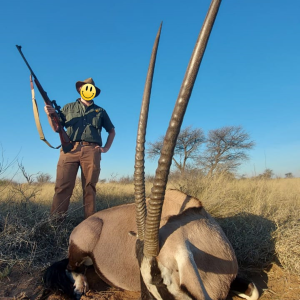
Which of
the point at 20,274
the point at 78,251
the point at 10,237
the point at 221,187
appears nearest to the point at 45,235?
the point at 10,237

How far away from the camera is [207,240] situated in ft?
8.18

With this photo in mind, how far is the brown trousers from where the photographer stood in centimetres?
448

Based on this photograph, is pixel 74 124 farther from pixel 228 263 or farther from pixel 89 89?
A: pixel 228 263

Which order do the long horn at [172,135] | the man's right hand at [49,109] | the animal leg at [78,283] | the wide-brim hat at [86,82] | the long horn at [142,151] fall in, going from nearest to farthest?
the long horn at [172,135] → the long horn at [142,151] → the animal leg at [78,283] → the man's right hand at [49,109] → the wide-brim hat at [86,82]

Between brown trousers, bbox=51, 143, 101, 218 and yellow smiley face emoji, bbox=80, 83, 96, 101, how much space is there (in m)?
0.86

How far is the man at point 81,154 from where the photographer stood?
4484 mm

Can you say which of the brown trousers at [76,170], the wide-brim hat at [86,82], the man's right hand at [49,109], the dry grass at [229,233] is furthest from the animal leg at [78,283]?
the wide-brim hat at [86,82]

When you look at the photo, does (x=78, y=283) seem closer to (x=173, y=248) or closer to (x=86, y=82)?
(x=173, y=248)

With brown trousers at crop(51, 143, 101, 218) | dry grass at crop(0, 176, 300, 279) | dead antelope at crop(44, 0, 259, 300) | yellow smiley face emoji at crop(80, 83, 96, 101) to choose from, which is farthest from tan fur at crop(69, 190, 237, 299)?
yellow smiley face emoji at crop(80, 83, 96, 101)

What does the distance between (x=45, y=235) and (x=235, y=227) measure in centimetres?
271

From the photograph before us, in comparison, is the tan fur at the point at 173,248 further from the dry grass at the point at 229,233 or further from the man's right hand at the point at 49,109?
the man's right hand at the point at 49,109

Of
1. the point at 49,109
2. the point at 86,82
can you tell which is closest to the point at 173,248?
the point at 49,109

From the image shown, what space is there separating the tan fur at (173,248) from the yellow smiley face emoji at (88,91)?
2.22 meters

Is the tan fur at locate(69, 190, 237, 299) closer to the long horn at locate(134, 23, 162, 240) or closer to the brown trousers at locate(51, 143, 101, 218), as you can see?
the long horn at locate(134, 23, 162, 240)
